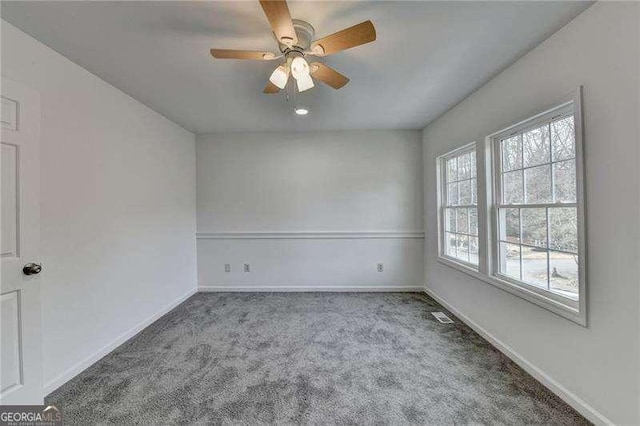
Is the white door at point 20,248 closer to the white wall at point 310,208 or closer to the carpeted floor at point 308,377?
the carpeted floor at point 308,377

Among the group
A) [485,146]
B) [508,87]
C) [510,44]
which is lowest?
[485,146]

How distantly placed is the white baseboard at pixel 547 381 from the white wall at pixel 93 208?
11.5 feet

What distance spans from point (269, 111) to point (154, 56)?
1314mm

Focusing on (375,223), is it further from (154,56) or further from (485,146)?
(154,56)

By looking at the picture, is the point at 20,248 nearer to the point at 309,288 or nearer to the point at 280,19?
the point at 280,19

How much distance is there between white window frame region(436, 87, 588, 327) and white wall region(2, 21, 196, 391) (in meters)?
3.54

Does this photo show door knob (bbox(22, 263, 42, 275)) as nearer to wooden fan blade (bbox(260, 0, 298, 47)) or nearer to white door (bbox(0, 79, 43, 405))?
white door (bbox(0, 79, 43, 405))

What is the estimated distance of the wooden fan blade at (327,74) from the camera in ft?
5.73

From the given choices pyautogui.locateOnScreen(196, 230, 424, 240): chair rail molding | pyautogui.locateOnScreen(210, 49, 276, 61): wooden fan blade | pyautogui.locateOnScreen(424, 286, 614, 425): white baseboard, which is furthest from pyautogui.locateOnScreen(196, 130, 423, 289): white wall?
pyautogui.locateOnScreen(210, 49, 276, 61): wooden fan blade

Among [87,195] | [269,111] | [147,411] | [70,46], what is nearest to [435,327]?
[147,411]

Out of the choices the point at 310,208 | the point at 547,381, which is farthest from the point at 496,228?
the point at 310,208

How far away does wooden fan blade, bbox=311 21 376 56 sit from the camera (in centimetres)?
135

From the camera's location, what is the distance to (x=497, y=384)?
1.88 metres

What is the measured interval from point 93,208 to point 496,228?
364 centimetres
